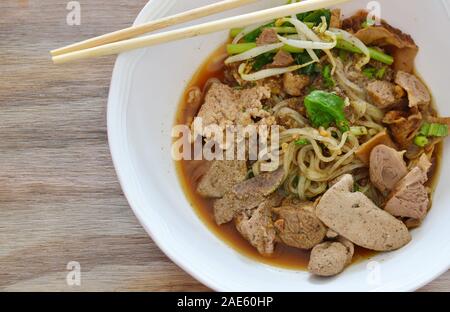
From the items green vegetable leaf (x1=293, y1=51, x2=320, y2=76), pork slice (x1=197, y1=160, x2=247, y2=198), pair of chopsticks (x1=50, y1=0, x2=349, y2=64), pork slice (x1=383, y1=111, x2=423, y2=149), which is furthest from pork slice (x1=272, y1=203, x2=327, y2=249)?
pair of chopsticks (x1=50, y1=0, x2=349, y2=64)

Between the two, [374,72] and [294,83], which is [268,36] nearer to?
[294,83]

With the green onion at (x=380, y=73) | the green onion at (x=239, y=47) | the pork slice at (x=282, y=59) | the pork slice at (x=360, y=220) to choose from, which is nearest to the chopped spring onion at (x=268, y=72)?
the pork slice at (x=282, y=59)

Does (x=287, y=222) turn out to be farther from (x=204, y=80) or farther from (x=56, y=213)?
(x=56, y=213)

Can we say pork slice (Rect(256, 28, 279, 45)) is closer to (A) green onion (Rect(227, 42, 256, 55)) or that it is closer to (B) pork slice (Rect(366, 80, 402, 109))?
(A) green onion (Rect(227, 42, 256, 55))

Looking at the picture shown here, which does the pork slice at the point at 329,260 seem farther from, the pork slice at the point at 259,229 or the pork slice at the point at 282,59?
Result: the pork slice at the point at 282,59

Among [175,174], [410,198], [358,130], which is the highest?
[358,130]

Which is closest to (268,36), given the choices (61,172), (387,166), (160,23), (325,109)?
(325,109)
